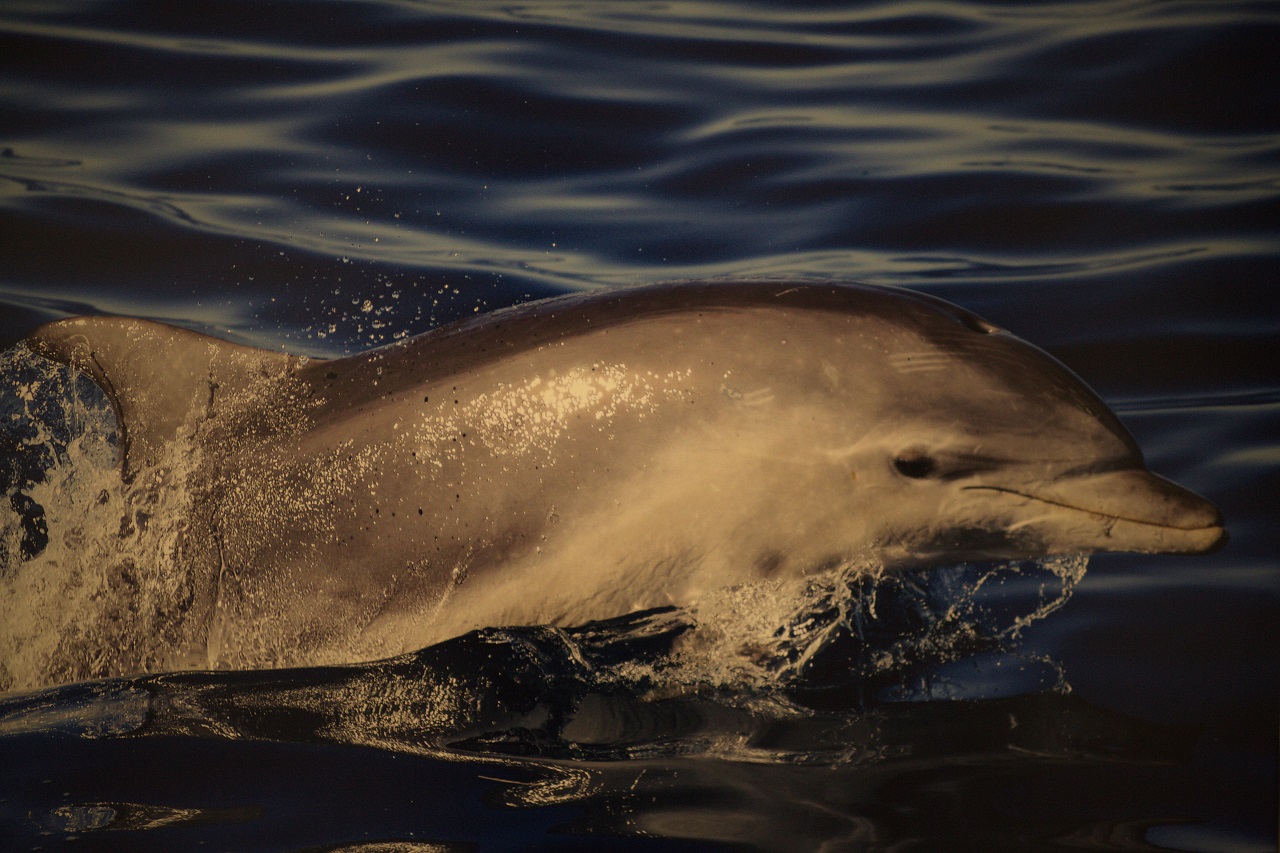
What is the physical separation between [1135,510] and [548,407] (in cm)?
149

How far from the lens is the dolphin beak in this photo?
3.06 m

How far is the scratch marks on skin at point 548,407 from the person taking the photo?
315 cm

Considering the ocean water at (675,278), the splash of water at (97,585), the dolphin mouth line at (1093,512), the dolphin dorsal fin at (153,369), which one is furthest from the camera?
the dolphin dorsal fin at (153,369)

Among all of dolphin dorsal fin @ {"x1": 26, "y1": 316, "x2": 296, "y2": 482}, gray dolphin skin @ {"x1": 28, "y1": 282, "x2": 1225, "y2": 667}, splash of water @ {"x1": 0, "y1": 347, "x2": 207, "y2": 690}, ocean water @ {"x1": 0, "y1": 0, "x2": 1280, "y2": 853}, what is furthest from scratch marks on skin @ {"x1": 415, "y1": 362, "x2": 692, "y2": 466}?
splash of water @ {"x1": 0, "y1": 347, "x2": 207, "y2": 690}

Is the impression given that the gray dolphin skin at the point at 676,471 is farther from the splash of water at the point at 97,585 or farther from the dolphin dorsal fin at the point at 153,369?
the dolphin dorsal fin at the point at 153,369

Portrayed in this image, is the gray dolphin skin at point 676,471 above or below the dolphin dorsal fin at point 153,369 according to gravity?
below

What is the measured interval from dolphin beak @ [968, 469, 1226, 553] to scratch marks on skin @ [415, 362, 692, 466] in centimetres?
90

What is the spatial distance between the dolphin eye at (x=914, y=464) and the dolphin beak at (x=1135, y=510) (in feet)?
0.46

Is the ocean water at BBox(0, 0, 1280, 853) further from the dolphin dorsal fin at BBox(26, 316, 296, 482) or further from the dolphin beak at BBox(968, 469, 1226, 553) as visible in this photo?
the dolphin beak at BBox(968, 469, 1226, 553)

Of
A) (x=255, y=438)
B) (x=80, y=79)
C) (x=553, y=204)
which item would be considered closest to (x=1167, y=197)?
(x=553, y=204)

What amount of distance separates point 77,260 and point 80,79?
11.8ft

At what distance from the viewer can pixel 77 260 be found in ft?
23.8

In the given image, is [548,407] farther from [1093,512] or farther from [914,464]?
[1093,512]

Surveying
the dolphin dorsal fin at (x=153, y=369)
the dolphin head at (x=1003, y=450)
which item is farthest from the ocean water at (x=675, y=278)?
the dolphin head at (x=1003, y=450)
